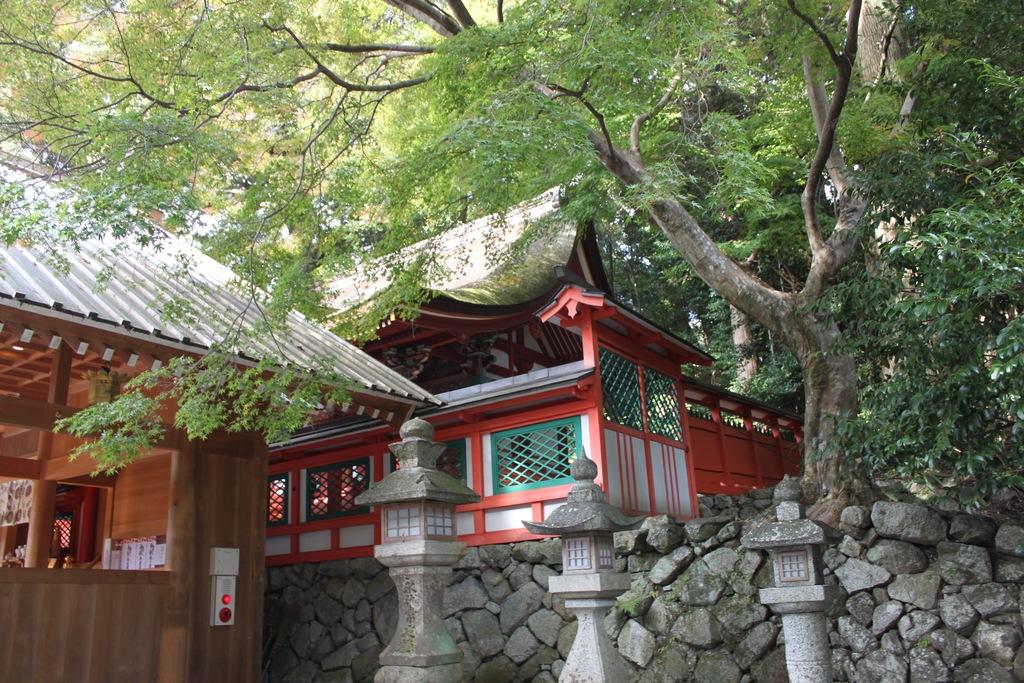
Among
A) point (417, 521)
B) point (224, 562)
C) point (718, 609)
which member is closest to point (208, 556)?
point (224, 562)

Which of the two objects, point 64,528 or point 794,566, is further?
point 64,528

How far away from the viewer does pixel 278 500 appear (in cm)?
1220

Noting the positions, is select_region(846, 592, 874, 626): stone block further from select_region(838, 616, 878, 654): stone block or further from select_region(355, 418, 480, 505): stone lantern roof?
select_region(355, 418, 480, 505): stone lantern roof

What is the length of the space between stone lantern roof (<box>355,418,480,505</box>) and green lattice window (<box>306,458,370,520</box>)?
16.2 ft

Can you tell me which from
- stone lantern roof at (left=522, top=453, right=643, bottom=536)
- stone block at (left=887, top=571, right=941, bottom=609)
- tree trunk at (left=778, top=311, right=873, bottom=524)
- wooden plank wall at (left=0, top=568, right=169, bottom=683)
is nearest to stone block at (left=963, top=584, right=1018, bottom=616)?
stone block at (left=887, top=571, right=941, bottom=609)

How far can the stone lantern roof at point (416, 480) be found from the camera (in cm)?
609

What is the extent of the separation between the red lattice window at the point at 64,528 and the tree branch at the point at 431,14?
9.33 m

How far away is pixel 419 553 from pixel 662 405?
20.7ft

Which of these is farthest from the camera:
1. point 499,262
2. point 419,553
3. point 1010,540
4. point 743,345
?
point 743,345

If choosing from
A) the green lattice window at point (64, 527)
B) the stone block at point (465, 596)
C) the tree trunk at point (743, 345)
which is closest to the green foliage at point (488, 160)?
the stone block at point (465, 596)

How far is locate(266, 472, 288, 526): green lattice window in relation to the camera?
471 inches

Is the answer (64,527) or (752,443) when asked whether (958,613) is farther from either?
(64,527)

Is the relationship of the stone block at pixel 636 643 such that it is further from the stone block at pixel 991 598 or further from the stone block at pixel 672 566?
the stone block at pixel 991 598

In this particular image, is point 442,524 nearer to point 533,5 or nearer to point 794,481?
point 794,481
